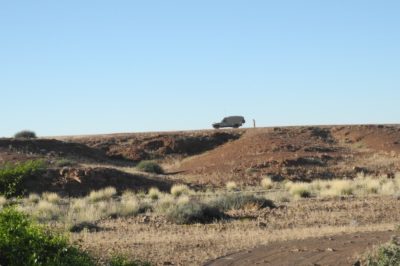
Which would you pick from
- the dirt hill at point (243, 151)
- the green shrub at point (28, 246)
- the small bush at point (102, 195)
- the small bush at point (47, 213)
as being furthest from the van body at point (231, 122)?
the green shrub at point (28, 246)

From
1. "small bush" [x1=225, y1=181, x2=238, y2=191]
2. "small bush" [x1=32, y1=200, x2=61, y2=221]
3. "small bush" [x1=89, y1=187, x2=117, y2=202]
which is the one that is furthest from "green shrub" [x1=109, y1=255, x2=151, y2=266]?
"small bush" [x1=225, y1=181, x2=238, y2=191]

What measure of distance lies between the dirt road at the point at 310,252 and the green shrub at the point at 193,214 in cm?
559

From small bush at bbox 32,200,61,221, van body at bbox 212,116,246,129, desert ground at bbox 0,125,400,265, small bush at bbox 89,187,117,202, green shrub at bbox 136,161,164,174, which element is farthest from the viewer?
van body at bbox 212,116,246,129

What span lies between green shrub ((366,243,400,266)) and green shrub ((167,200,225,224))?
30.7 feet

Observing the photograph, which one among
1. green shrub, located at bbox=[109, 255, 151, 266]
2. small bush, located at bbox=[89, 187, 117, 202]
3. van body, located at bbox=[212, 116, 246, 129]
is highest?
van body, located at bbox=[212, 116, 246, 129]

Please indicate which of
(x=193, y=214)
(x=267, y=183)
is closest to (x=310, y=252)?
(x=193, y=214)

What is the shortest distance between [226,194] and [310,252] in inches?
560

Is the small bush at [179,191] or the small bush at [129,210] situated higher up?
the small bush at [129,210]

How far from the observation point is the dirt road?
13.8 m

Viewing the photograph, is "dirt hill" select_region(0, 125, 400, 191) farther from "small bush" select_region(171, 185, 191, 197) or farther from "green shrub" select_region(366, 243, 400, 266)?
"green shrub" select_region(366, 243, 400, 266)

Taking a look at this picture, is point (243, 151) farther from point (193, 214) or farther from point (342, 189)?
point (193, 214)

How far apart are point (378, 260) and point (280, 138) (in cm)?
4976

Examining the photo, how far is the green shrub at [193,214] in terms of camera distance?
21.8m

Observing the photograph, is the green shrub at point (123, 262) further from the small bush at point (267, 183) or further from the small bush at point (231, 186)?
the small bush at point (267, 183)
